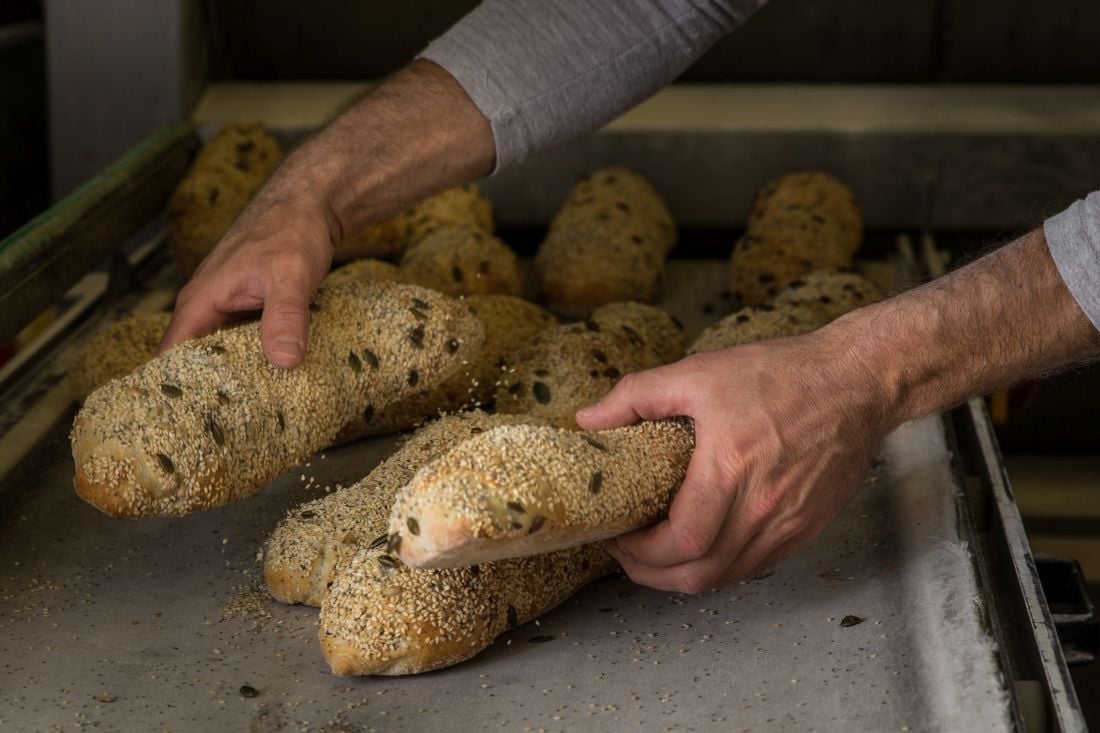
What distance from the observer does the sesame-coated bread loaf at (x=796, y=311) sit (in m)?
1.77

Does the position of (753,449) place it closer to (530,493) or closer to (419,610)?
(530,493)

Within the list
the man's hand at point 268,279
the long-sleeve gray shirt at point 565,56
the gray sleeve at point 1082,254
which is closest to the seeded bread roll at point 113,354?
the man's hand at point 268,279

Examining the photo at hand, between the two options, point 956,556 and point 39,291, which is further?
point 39,291

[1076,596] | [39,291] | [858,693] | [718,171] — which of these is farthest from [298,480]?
[718,171]

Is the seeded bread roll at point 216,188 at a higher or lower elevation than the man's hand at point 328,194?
higher

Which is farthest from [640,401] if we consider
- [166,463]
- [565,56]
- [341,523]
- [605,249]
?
[605,249]

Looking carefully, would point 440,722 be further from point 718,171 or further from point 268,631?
point 718,171

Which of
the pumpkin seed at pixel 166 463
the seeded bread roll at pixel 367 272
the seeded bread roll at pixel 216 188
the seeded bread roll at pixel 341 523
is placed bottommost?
the seeded bread roll at pixel 341 523

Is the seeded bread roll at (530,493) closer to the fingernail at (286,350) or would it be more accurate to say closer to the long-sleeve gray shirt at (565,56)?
the fingernail at (286,350)

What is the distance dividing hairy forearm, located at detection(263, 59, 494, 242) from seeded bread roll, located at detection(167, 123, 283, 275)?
46cm

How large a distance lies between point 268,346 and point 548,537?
1.50 ft

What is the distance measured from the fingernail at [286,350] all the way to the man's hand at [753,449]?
15.5 inches

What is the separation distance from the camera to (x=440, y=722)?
1.13m

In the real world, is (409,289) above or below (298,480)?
above
